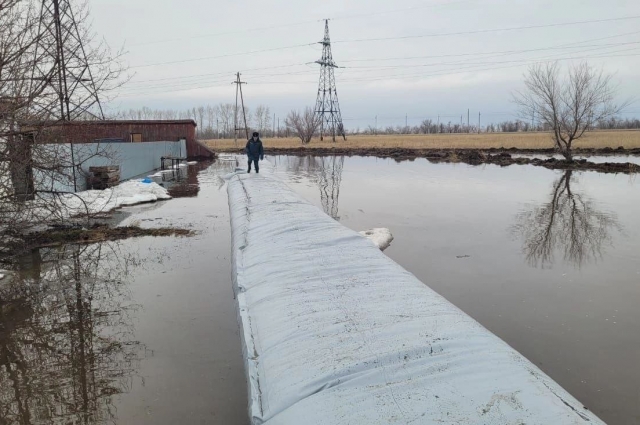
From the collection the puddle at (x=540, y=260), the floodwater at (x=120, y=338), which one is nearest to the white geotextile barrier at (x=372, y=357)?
the floodwater at (x=120, y=338)

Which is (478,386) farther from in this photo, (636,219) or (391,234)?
(636,219)

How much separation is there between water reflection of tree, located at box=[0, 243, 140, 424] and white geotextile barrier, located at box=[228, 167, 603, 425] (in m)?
1.23

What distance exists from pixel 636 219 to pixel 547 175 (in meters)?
10.3

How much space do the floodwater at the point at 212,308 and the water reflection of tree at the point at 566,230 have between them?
52 millimetres

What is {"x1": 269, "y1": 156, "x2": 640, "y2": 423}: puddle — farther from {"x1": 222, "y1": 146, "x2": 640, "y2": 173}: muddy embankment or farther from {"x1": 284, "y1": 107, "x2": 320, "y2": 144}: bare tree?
{"x1": 284, "y1": 107, "x2": 320, "y2": 144}: bare tree

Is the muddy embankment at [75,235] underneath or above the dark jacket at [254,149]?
underneath

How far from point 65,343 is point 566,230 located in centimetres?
944

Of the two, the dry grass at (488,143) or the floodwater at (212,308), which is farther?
the dry grass at (488,143)

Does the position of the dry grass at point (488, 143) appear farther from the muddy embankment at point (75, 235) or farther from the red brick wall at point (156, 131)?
the muddy embankment at point (75, 235)

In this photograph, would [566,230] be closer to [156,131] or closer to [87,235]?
[87,235]

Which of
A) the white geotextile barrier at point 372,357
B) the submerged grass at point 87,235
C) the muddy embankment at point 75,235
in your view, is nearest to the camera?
the white geotextile barrier at point 372,357

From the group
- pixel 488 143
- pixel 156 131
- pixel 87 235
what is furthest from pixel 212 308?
pixel 488 143

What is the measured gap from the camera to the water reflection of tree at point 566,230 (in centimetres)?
770

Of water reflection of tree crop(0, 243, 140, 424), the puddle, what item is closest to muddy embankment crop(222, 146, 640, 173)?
the puddle
